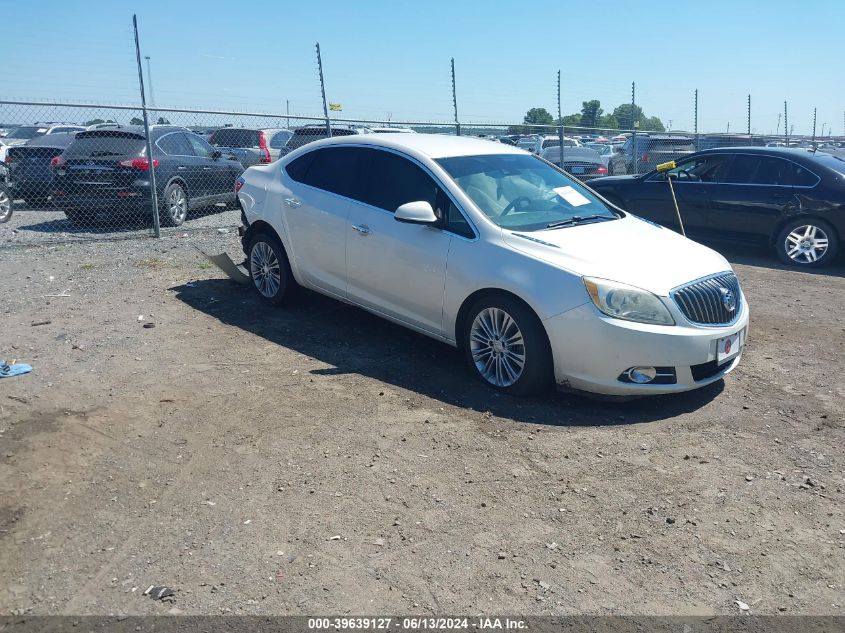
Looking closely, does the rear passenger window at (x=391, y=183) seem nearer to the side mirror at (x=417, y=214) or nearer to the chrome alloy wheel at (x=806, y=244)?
the side mirror at (x=417, y=214)

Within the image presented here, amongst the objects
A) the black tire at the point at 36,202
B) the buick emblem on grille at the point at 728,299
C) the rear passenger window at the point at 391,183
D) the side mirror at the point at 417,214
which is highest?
the rear passenger window at the point at 391,183

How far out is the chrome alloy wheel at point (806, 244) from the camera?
1024 cm

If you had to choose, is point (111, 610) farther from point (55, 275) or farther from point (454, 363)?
point (55, 275)

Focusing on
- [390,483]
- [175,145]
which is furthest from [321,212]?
[175,145]

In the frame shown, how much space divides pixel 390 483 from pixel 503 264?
1895 millimetres

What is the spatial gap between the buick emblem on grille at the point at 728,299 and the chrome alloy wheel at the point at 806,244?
5.61 m

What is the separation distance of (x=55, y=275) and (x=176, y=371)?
4065mm

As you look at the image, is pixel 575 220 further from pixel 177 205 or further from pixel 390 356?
pixel 177 205

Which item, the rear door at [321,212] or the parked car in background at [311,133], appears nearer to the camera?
the rear door at [321,212]

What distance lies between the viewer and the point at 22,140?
1789 centimetres

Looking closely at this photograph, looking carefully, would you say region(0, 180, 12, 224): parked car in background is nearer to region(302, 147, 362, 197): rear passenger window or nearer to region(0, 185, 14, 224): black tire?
region(0, 185, 14, 224): black tire

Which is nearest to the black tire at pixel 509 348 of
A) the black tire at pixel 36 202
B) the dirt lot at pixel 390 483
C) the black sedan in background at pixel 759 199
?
the dirt lot at pixel 390 483

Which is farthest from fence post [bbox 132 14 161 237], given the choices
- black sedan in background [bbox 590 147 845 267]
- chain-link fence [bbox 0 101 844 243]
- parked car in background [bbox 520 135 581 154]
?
parked car in background [bbox 520 135 581 154]

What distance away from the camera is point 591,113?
20781mm
